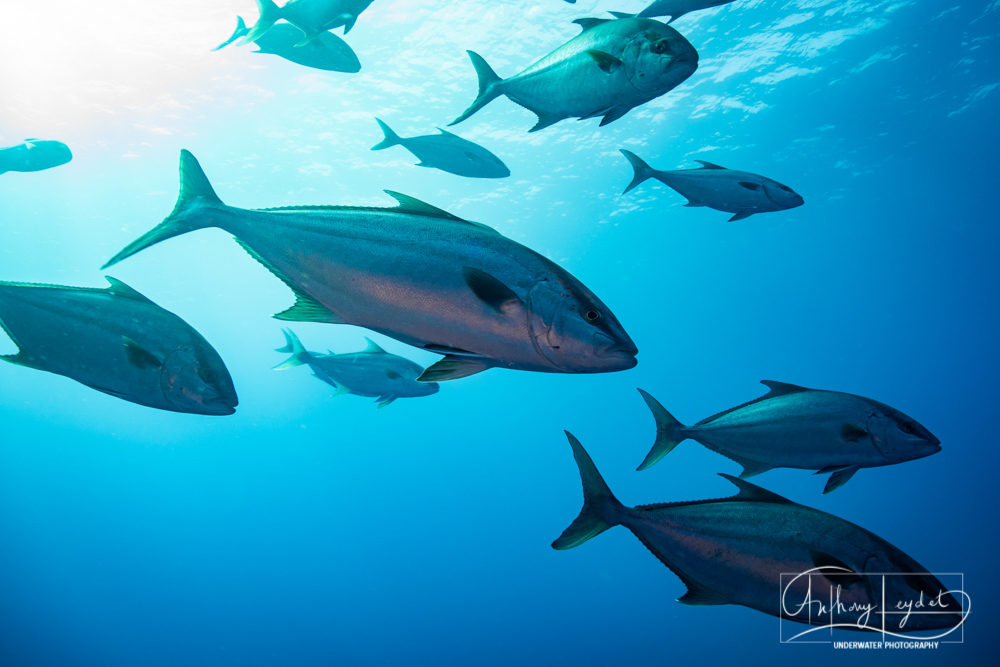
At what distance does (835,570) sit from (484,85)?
3683 millimetres

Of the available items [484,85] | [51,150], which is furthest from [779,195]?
[51,150]

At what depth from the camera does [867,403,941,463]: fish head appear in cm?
284

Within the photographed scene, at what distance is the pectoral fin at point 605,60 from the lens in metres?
Result: 2.52

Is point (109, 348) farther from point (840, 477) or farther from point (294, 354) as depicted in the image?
point (294, 354)

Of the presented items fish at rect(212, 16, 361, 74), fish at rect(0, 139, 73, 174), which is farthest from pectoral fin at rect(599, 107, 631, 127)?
fish at rect(0, 139, 73, 174)

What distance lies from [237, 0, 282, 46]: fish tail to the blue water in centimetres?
1090

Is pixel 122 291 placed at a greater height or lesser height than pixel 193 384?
greater

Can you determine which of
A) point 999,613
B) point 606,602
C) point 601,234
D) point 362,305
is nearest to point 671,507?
point 362,305

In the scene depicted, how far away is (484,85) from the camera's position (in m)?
3.39

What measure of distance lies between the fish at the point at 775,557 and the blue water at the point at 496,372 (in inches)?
589

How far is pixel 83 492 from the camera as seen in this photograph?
70.2m

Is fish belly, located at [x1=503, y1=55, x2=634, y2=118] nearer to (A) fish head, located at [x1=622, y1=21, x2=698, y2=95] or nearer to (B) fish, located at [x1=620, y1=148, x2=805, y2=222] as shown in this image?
(A) fish head, located at [x1=622, y1=21, x2=698, y2=95]

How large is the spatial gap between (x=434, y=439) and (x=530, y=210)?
4703 cm

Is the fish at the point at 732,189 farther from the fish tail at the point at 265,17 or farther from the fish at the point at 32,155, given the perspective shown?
the fish at the point at 32,155
